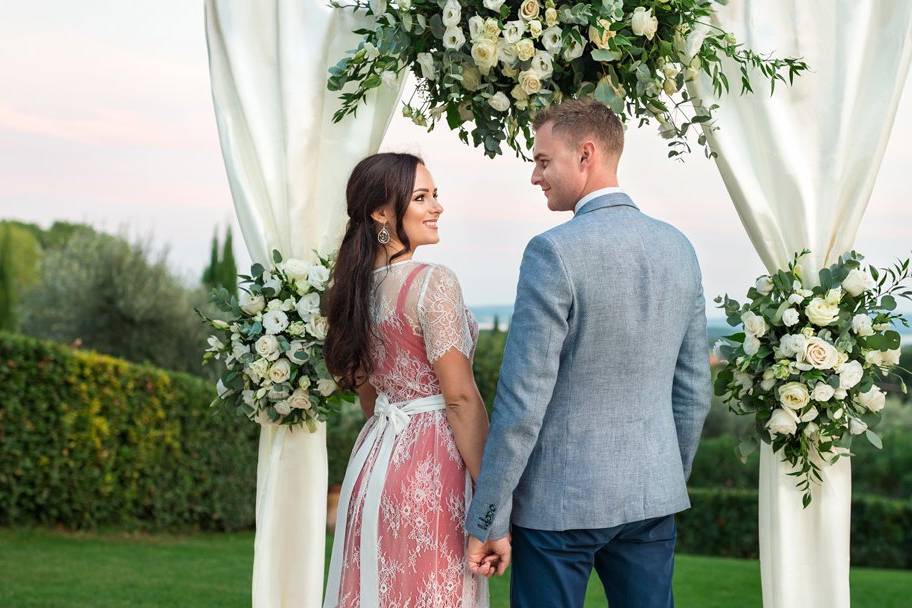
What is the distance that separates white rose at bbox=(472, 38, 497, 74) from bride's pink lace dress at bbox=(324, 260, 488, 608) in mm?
609

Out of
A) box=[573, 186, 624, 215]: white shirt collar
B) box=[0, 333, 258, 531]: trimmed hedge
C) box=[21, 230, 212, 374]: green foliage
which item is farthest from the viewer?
box=[21, 230, 212, 374]: green foliage

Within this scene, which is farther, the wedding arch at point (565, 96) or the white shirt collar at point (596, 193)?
the wedding arch at point (565, 96)

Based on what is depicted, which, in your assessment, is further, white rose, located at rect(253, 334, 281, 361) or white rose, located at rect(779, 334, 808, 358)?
white rose, located at rect(253, 334, 281, 361)

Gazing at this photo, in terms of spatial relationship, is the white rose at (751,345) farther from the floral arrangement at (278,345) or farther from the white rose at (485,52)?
the floral arrangement at (278,345)

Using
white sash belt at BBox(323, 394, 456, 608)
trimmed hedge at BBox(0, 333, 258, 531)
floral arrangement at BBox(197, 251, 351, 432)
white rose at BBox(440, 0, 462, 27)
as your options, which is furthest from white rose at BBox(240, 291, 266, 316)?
trimmed hedge at BBox(0, 333, 258, 531)

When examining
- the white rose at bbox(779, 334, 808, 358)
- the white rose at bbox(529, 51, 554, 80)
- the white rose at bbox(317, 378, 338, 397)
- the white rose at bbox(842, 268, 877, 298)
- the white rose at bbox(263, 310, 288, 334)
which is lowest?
the white rose at bbox(317, 378, 338, 397)

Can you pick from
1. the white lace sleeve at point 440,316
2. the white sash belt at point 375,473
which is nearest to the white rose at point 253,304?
the white sash belt at point 375,473

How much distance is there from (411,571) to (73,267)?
34.2 ft

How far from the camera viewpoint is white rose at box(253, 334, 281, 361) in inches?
119

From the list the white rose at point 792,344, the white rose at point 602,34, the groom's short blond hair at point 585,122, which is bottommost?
the white rose at point 792,344

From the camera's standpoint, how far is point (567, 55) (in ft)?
8.71

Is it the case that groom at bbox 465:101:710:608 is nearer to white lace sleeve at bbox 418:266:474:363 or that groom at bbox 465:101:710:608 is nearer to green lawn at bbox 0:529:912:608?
white lace sleeve at bbox 418:266:474:363

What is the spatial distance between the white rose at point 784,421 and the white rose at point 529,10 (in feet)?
4.08

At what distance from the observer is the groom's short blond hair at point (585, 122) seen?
2.21 metres
